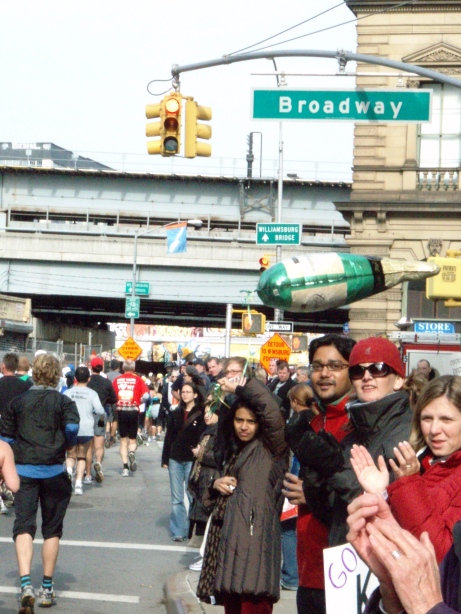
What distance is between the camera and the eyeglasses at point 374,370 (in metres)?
4.89

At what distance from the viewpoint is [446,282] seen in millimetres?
12961

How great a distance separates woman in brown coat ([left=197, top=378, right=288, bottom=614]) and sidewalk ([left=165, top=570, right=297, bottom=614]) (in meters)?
1.90

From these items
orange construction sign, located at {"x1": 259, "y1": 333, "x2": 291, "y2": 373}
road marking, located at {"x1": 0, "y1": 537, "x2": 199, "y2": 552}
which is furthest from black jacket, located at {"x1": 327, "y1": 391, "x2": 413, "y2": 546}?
orange construction sign, located at {"x1": 259, "y1": 333, "x2": 291, "y2": 373}

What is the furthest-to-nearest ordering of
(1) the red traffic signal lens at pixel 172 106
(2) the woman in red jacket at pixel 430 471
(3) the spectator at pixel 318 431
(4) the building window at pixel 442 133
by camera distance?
1. (4) the building window at pixel 442 133
2. (1) the red traffic signal lens at pixel 172 106
3. (3) the spectator at pixel 318 431
4. (2) the woman in red jacket at pixel 430 471

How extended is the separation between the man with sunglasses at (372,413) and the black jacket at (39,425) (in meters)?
4.30

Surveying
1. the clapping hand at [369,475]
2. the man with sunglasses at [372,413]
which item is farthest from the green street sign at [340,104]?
the clapping hand at [369,475]

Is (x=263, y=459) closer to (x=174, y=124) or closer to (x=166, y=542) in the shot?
(x=166, y=542)

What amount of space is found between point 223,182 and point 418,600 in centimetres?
5190

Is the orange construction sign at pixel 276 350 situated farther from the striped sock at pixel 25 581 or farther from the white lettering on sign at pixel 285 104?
the striped sock at pixel 25 581

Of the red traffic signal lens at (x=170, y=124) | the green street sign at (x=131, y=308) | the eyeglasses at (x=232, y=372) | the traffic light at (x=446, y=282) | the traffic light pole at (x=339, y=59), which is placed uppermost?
the traffic light pole at (x=339, y=59)

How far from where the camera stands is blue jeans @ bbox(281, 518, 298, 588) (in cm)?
930

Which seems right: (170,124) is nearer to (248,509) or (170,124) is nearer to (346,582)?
(248,509)

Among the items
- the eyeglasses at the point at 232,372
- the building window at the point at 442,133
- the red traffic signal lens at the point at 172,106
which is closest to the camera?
the eyeglasses at the point at 232,372

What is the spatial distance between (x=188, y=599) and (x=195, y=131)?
773 centimetres
